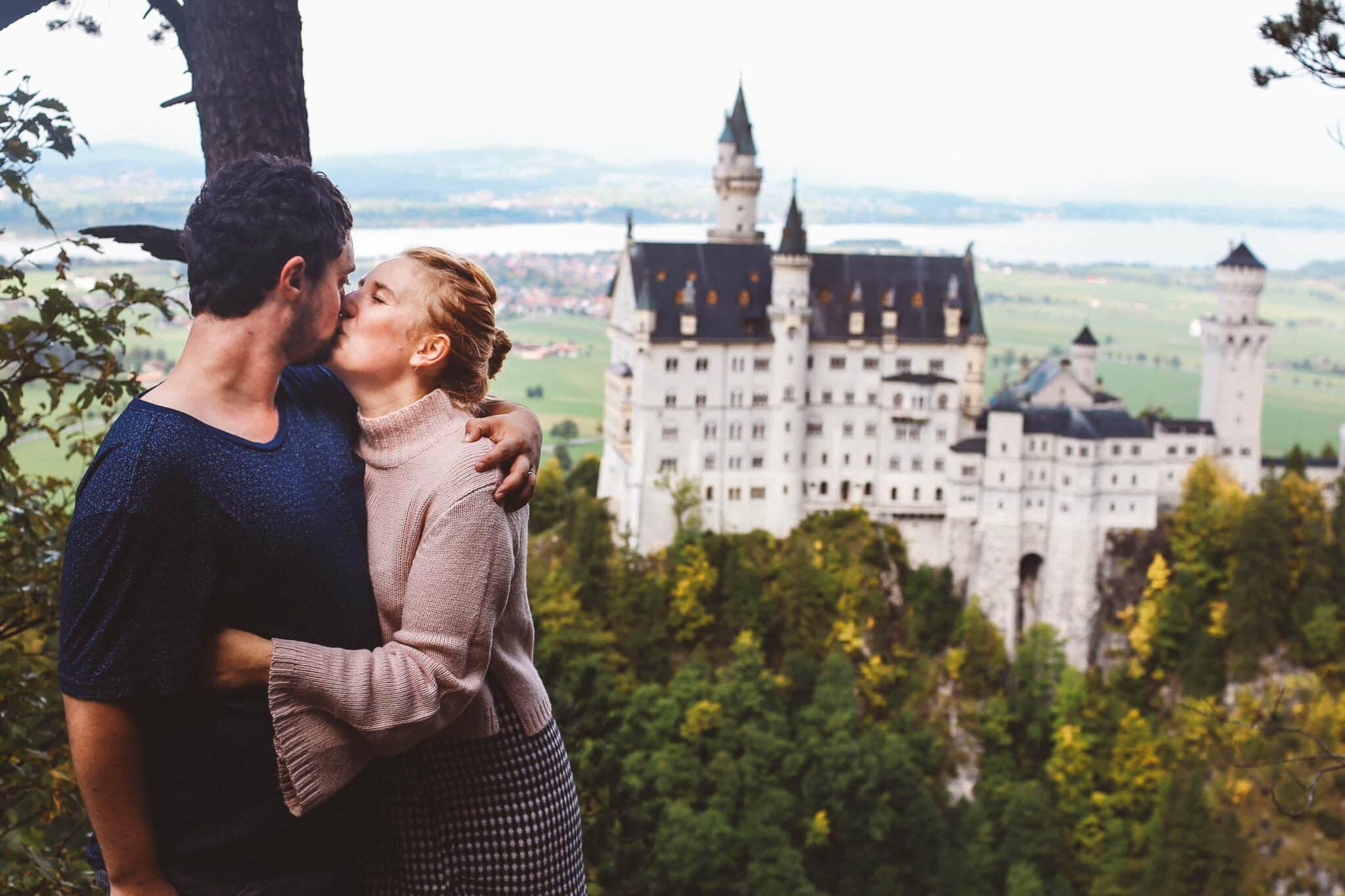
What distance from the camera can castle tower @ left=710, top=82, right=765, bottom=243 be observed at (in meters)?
51.9

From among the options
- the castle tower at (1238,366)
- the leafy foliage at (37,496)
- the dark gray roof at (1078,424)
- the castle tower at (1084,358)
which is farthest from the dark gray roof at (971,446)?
the leafy foliage at (37,496)

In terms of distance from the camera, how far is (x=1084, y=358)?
48469mm

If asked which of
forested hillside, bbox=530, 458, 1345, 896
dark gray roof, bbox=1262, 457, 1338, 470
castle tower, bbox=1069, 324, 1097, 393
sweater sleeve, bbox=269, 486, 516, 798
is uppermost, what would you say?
sweater sleeve, bbox=269, 486, 516, 798

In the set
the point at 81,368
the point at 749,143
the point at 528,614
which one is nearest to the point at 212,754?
the point at 528,614

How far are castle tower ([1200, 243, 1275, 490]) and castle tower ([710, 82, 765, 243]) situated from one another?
56.0 ft

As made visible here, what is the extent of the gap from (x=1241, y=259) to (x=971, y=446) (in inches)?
485

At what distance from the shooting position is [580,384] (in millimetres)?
66750

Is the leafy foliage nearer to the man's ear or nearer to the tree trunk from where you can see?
the tree trunk

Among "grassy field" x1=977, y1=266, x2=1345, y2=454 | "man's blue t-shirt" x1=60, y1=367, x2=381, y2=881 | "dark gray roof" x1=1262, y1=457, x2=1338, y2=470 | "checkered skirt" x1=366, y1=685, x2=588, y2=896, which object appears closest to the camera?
"man's blue t-shirt" x1=60, y1=367, x2=381, y2=881

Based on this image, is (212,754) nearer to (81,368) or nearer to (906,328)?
(81,368)

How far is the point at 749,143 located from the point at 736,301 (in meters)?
8.37

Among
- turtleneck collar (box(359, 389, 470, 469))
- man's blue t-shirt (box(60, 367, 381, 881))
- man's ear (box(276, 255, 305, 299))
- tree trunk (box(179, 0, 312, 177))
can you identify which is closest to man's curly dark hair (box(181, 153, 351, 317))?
man's ear (box(276, 255, 305, 299))

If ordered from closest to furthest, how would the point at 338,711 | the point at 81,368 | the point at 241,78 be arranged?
1. the point at 338,711
2. the point at 241,78
3. the point at 81,368

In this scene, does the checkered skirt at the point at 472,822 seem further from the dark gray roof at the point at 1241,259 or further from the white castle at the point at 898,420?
the dark gray roof at the point at 1241,259
